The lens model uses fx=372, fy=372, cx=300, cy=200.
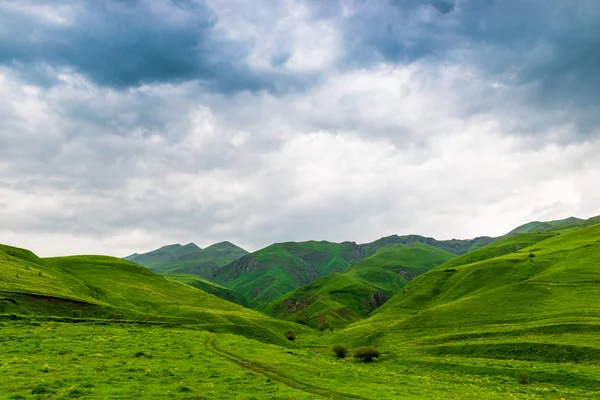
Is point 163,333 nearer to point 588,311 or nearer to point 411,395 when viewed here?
point 411,395

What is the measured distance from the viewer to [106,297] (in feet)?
420

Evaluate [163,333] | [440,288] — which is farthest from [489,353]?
[440,288]

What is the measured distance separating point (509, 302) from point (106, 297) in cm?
13026

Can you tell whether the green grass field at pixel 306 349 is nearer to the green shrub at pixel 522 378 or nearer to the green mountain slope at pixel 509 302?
the green shrub at pixel 522 378

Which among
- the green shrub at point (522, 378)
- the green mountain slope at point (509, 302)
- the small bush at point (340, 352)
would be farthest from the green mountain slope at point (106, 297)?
the green shrub at point (522, 378)

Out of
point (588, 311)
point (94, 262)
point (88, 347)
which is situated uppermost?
point (94, 262)

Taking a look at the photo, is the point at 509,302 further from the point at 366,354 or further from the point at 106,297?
the point at 106,297

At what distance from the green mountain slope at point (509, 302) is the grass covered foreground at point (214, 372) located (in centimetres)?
1206

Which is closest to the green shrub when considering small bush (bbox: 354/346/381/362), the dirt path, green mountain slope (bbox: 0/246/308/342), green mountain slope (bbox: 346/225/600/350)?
green mountain slope (bbox: 346/225/600/350)

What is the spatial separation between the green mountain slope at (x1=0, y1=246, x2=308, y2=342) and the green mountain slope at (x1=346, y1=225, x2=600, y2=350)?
43.7m

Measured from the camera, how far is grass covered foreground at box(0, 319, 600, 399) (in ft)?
107

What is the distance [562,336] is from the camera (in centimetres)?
7612

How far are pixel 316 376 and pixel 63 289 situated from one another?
98.9m

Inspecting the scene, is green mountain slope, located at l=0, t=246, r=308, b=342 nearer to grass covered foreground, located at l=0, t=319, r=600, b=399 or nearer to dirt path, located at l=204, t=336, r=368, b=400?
grass covered foreground, located at l=0, t=319, r=600, b=399
